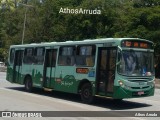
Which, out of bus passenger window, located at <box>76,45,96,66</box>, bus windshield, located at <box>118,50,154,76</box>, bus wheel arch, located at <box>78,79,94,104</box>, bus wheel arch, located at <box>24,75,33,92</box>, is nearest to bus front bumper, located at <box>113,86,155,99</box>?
bus windshield, located at <box>118,50,154,76</box>

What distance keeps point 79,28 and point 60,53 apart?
2799 centimetres

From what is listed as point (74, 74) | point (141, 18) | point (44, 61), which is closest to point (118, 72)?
point (74, 74)

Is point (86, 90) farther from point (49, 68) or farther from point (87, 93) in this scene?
point (49, 68)

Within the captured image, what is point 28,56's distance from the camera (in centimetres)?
2034

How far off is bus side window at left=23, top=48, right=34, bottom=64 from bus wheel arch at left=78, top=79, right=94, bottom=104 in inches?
194

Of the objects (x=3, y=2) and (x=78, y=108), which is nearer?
(x=78, y=108)

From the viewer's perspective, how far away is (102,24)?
43.8 metres

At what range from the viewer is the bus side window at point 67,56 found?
16562 millimetres

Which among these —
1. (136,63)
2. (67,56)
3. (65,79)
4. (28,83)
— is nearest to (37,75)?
(28,83)

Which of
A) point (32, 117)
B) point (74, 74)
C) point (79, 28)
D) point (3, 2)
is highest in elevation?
point (3, 2)

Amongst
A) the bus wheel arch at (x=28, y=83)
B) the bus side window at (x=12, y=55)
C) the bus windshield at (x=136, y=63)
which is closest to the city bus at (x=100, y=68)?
the bus windshield at (x=136, y=63)

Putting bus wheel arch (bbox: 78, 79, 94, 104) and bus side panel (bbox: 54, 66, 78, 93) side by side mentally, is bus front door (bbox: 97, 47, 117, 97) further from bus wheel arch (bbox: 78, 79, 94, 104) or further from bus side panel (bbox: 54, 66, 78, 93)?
bus side panel (bbox: 54, 66, 78, 93)

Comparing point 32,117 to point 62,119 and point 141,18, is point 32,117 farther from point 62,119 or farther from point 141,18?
point 141,18

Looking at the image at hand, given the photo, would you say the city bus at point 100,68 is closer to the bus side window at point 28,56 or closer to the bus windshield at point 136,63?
the bus windshield at point 136,63
